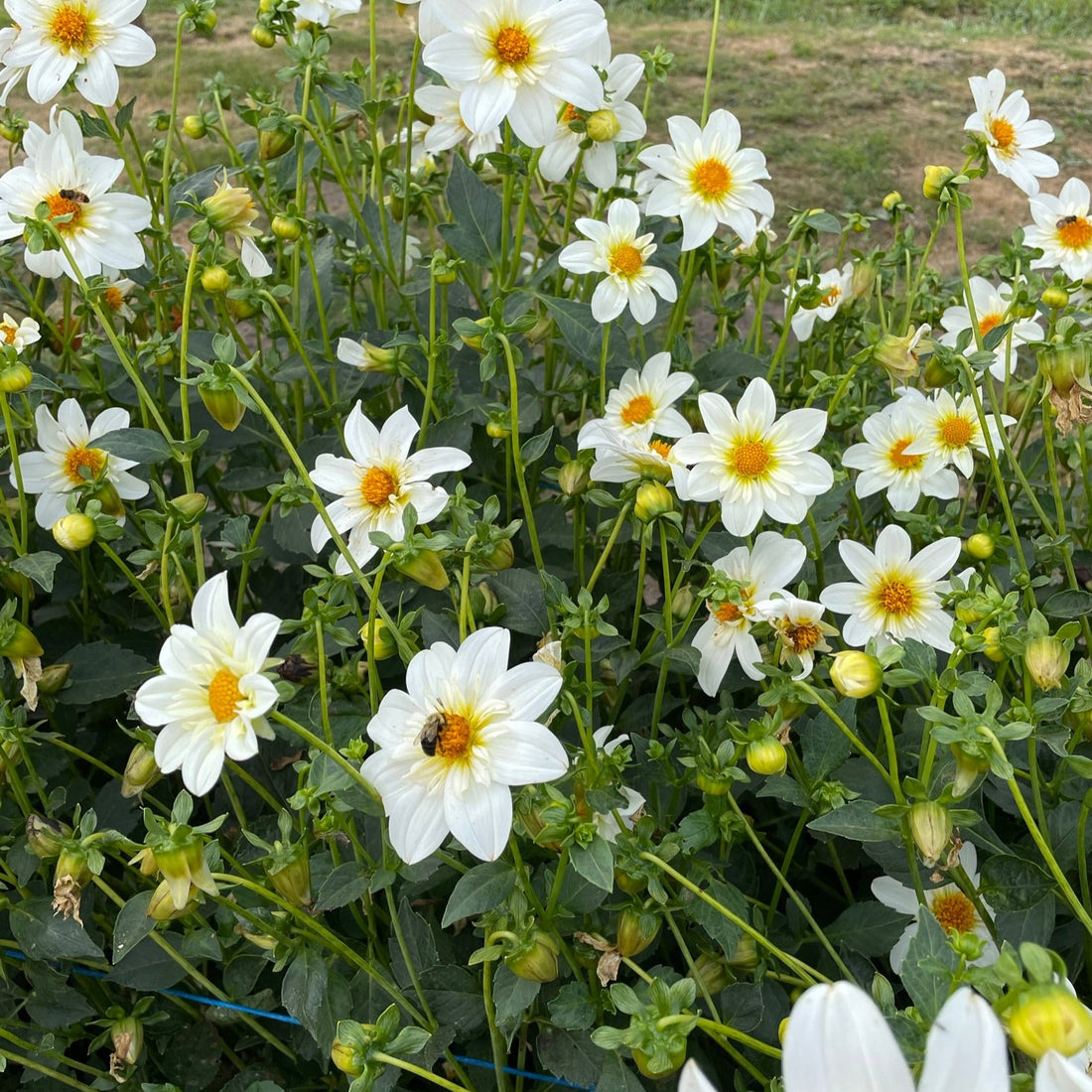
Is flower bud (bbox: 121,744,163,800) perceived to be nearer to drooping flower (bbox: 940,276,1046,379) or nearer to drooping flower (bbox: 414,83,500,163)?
drooping flower (bbox: 414,83,500,163)

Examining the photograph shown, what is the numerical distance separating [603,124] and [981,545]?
71 cm

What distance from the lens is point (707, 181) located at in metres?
1.51

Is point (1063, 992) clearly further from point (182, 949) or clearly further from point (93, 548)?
point (93, 548)

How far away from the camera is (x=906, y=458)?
1.44m

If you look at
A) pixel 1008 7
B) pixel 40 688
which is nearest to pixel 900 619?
pixel 40 688

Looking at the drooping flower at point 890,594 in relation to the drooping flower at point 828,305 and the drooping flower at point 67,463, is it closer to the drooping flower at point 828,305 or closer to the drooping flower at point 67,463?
the drooping flower at point 828,305

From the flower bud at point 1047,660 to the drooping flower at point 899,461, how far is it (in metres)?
0.45

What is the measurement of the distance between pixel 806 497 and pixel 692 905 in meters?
0.46

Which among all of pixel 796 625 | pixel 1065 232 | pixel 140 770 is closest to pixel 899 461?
pixel 796 625

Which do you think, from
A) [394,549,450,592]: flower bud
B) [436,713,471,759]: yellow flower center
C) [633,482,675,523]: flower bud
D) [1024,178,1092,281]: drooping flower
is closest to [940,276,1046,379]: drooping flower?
[1024,178,1092,281]: drooping flower

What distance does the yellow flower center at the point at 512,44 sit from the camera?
1.23 metres

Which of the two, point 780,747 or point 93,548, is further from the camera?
point 93,548

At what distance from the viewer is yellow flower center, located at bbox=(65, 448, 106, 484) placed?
1.40m

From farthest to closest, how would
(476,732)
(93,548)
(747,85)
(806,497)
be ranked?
(747,85) < (93,548) < (806,497) < (476,732)
